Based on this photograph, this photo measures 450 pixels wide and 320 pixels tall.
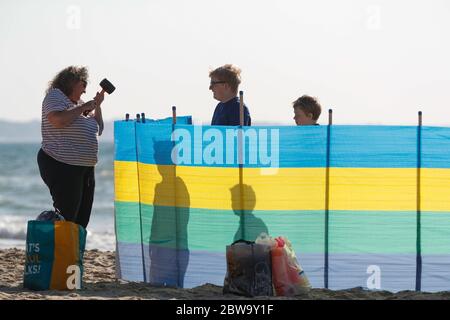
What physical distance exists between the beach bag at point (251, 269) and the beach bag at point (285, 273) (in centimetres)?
6

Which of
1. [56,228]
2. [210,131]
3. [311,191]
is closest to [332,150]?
[311,191]

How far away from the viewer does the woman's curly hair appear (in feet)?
28.6

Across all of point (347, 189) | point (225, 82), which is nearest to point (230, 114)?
point (225, 82)

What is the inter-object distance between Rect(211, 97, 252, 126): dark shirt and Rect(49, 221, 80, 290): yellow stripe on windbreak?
143 centimetres

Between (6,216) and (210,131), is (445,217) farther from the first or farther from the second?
(6,216)

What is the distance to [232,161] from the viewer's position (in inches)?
Result: 327

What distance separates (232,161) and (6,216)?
1655 cm

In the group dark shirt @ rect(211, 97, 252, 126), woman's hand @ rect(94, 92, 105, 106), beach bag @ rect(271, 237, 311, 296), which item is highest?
woman's hand @ rect(94, 92, 105, 106)

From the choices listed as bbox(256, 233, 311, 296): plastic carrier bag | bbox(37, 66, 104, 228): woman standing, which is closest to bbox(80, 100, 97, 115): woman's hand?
bbox(37, 66, 104, 228): woman standing

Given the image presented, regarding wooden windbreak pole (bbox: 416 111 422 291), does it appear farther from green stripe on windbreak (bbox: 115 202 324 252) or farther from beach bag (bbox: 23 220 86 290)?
beach bag (bbox: 23 220 86 290)

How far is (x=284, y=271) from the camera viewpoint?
7.89 m

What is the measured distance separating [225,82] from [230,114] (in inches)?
10.3

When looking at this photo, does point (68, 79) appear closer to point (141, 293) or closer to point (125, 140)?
point (125, 140)

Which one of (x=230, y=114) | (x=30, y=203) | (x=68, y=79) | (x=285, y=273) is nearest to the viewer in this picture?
(x=285, y=273)
